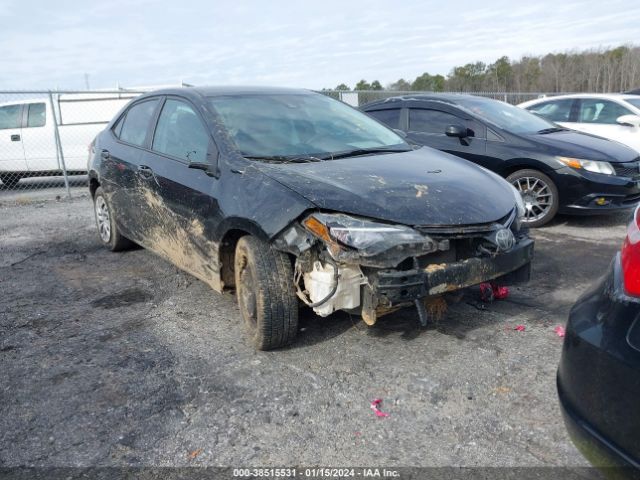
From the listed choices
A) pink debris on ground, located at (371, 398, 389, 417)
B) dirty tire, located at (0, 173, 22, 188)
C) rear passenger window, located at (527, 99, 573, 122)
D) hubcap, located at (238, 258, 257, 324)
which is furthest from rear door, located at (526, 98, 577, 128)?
dirty tire, located at (0, 173, 22, 188)

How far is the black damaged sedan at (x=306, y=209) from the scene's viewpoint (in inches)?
115

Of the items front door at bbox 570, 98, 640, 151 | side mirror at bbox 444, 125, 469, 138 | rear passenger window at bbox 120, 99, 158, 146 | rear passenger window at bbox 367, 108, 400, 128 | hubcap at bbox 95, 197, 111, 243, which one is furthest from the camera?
front door at bbox 570, 98, 640, 151

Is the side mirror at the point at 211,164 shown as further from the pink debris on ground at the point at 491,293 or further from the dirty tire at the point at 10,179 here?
the dirty tire at the point at 10,179

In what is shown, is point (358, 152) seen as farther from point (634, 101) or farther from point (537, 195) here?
point (634, 101)

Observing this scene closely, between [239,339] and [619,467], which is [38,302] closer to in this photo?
[239,339]

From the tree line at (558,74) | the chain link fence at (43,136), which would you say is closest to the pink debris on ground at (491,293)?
the chain link fence at (43,136)

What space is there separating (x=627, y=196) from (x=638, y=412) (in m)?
5.24

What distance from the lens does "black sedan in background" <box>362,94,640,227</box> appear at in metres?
6.04

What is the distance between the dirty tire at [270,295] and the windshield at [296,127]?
74 cm

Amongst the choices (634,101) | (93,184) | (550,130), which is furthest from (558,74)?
(93,184)

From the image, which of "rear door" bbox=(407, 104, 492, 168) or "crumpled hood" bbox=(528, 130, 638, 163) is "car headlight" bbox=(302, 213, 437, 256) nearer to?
"rear door" bbox=(407, 104, 492, 168)

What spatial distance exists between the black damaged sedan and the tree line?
3025 cm

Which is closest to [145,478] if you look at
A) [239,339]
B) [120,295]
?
[239,339]

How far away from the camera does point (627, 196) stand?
6074mm
